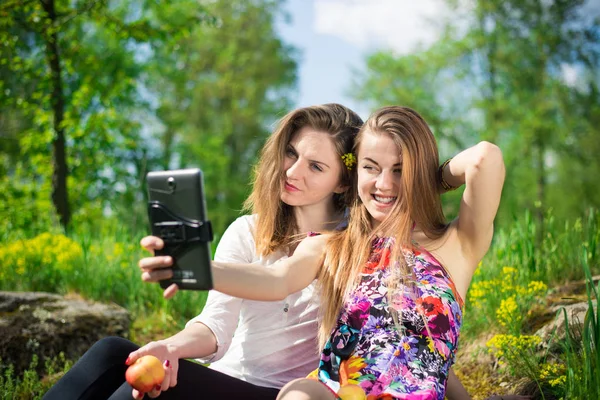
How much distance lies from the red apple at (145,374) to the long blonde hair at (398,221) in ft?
1.89

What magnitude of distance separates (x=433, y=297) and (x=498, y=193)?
0.46 meters

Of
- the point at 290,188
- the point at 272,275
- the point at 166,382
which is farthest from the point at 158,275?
the point at 290,188

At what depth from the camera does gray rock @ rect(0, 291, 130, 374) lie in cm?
374

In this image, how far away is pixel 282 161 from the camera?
2688 mm

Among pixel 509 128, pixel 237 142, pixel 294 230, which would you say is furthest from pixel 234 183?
pixel 294 230

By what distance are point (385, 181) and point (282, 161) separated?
0.53 meters

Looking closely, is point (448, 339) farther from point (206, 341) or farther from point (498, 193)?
point (206, 341)

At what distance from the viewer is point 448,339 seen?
83.0 inches

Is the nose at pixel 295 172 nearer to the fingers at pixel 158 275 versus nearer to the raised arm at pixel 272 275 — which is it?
the raised arm at pixel 272 275

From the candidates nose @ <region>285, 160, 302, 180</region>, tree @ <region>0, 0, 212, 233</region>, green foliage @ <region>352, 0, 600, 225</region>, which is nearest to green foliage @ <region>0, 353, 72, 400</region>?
nose @ <region>285, 160, 302, 180</region>

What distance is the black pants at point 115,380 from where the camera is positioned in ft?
6.91

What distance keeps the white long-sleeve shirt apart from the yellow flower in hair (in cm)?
47

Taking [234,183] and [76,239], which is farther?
[234,183]

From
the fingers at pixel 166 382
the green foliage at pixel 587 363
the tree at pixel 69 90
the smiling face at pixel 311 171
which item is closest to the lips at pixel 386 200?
the smiling face at pixel 311 171
